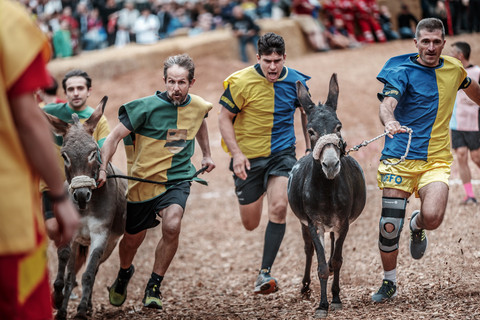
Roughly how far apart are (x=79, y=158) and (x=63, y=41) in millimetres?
16324

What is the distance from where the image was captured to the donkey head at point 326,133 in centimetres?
538

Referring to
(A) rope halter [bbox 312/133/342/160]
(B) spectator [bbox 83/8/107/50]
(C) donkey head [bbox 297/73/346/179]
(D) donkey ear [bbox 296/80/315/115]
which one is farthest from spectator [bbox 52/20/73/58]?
(A) rope halter [bbox 312/133/342/160]

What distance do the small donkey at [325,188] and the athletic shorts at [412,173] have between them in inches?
14.4

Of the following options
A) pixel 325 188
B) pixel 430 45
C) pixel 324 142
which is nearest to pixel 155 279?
pixel 325 188

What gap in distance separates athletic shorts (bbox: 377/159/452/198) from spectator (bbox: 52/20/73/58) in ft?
55.2

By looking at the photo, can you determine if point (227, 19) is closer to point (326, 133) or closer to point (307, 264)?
point (307, 264)

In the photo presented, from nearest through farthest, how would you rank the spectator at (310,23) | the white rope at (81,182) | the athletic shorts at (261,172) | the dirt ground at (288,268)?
the white rope at (81,182)
the dirt ground at (288,268)
the athletic shorts at (261,172)
the spectator at (310,23)

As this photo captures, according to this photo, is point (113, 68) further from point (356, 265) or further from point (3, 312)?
point (3, 312)

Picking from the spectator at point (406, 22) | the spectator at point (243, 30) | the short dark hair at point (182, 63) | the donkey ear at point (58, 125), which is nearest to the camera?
the donkey ear at point (58, 125)

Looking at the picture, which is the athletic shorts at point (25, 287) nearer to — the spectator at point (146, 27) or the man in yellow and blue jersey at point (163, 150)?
the man in yellow and blue jersey at point (163, 150)

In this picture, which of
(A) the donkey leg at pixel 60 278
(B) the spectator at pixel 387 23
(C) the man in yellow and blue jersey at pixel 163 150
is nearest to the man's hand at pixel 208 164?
(C) the man in yellow and blue jersey at pixel 163 150

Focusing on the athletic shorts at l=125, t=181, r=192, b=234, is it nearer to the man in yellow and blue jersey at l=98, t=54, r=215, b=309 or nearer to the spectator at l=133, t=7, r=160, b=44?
the man in yellow and blue jersey at l=98, t=54, r=215, b=309

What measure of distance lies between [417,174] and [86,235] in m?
3.15

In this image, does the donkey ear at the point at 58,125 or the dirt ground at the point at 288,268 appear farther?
the dirt ground at the point at 288,268
